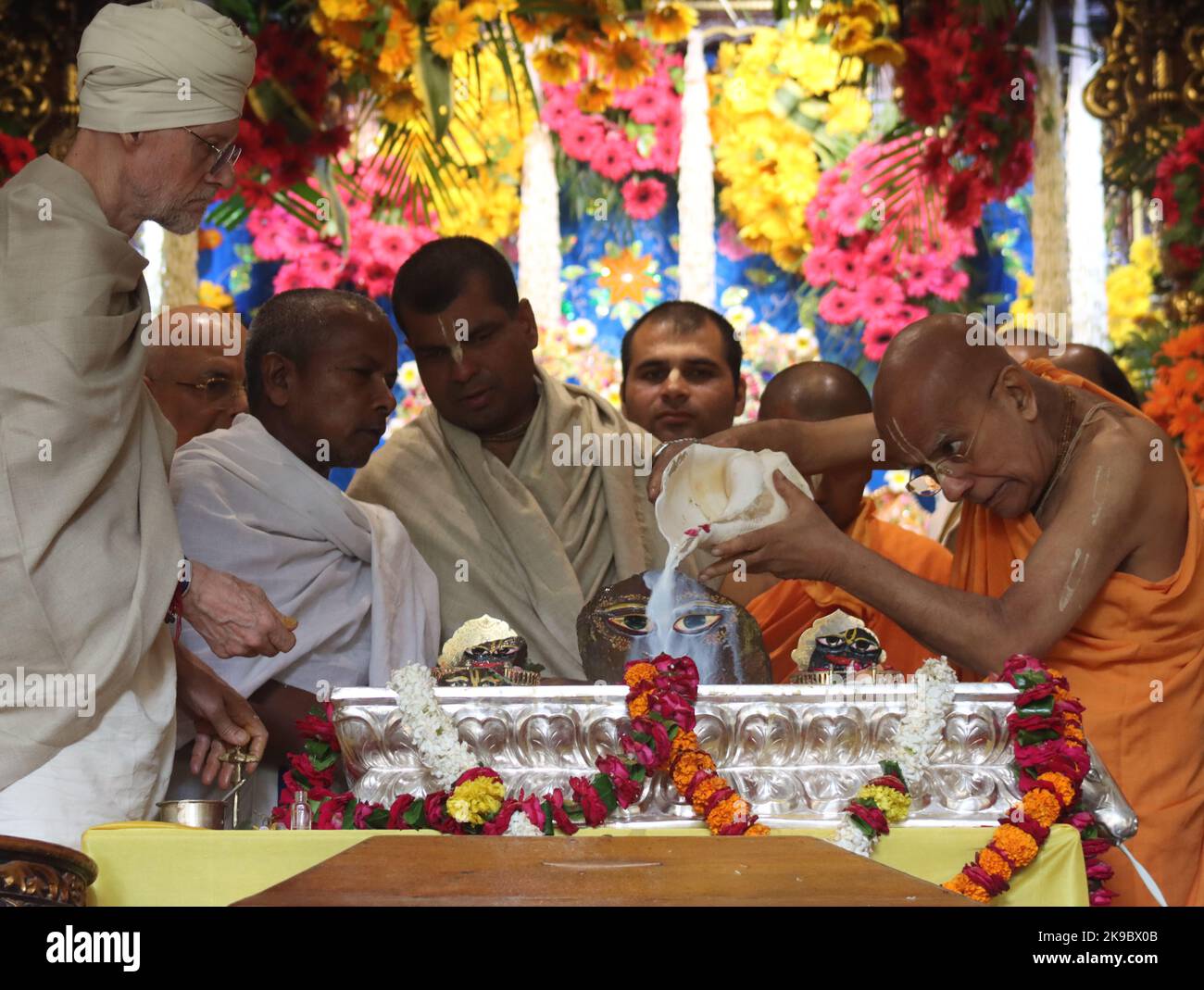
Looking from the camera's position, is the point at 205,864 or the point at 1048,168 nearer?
the point at 205,864

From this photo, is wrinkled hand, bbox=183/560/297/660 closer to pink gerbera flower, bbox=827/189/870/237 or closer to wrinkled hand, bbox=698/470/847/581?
wrinkled hand, bbox=698/470/847/581

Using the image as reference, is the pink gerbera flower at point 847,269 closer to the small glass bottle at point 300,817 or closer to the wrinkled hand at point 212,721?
the wrinkled hand at point 212,721

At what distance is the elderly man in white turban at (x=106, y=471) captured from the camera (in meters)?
2.51

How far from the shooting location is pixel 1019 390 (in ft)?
10.8

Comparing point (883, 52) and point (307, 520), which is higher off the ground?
point (883, 52)

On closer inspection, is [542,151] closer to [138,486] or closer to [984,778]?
[138,486]

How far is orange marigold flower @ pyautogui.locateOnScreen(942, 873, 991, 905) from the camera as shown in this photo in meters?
2.23

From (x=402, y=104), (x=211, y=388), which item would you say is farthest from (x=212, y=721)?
(x=402, y=104)

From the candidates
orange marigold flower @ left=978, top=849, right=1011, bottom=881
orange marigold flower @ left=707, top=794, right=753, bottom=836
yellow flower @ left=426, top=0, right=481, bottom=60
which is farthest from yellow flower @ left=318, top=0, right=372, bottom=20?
orange marigold flower @ left=978, top=849, right=1011, bottom=881

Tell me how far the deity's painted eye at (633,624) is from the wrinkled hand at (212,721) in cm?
69

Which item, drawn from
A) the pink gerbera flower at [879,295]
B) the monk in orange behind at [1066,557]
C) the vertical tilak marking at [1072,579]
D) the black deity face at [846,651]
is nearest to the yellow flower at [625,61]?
the pink gerbera flower at [879,295]

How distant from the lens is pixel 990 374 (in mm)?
3273

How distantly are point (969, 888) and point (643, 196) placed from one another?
4.81 m

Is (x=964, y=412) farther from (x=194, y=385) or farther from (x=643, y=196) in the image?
(x=643, y=196)
